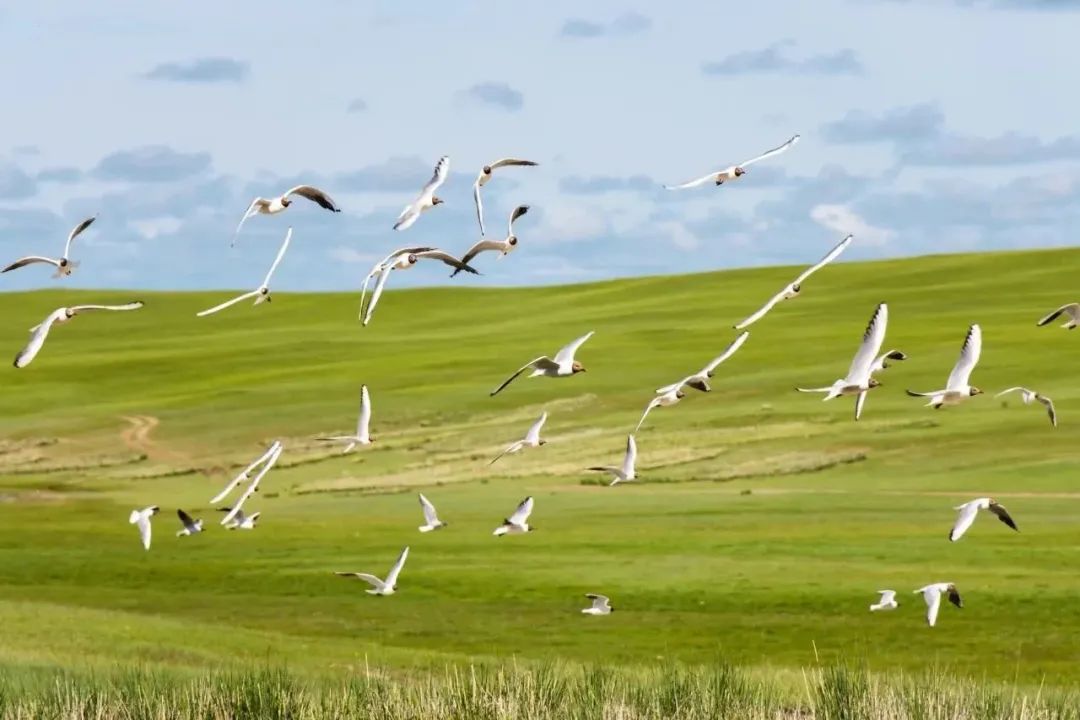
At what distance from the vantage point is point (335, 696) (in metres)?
24.0

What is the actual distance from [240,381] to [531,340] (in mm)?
Result: 20024

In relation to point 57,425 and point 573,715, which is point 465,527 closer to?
point 573,715

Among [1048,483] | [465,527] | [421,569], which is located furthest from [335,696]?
[1048,483]

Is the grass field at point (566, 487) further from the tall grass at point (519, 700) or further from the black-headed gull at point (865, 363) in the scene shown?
the black-headed gull at point (865, 363)

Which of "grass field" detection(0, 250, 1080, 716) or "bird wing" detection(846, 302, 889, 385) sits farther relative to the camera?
"grass field" detection(0, 250, 1080, 716)

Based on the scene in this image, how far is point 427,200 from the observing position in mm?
22719

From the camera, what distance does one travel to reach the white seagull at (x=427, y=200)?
2155 cm

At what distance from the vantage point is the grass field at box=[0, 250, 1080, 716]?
1399 inches

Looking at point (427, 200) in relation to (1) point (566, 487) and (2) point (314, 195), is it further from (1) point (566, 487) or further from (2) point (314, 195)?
(1) point (566, 487)

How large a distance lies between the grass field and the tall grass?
235 cm

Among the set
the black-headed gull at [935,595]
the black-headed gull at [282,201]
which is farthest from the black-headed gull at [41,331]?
the black-headed gull at [935,595]

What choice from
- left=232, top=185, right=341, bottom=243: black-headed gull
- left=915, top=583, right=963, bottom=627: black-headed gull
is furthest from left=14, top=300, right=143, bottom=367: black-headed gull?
left=915, top=583, right=963, bottom=627: black-headed gull

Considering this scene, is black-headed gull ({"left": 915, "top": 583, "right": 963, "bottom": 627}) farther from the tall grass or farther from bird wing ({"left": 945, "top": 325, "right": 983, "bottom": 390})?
bird wing ({"left": 945, "top": 325, "right": 983, "bottom": 390})

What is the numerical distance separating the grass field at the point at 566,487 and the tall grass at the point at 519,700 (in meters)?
2.35
